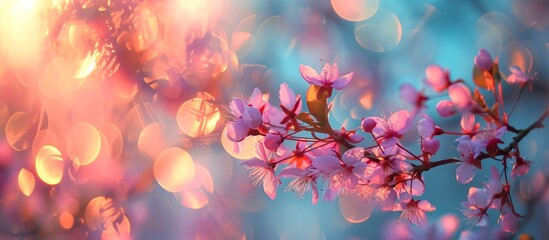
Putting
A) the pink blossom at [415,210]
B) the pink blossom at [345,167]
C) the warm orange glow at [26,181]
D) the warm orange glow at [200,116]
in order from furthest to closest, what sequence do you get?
the warm orange glow at [26,181] < the warm orange glow at [200,116] < the pink blossom at [415,210] < the pink blossom at [345,167]

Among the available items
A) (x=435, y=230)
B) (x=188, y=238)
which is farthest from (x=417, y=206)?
(x=188, y=238)

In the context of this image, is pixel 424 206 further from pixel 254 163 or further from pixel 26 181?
pixel 26 181

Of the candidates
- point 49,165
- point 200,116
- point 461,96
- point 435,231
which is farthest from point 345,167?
point 49,165

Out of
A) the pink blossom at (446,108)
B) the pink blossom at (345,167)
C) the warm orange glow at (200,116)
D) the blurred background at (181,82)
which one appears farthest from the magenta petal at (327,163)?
the warm orange glow at (200,116)

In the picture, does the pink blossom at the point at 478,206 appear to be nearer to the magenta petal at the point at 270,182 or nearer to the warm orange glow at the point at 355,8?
the magenta petal at the point at 270,182

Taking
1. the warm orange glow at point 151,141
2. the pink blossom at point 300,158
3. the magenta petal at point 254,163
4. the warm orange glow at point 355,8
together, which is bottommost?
the warm orange glow at point 151,141

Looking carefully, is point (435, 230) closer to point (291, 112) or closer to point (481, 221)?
point (481, 221)

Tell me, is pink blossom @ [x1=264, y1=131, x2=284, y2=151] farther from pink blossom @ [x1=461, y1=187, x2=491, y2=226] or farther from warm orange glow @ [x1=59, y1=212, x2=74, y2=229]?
warm orange glow @ [x1=59, y1=212, x2=74, y2=229]
